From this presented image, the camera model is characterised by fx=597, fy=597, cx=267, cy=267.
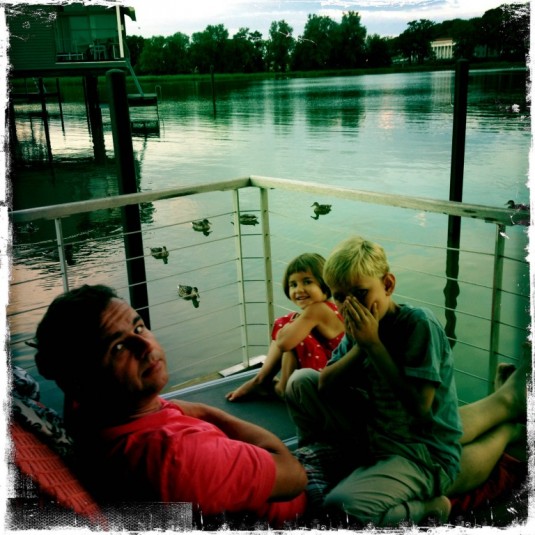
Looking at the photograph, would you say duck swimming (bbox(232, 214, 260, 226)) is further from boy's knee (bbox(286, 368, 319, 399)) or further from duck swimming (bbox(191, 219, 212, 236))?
boy's knee (bbox(286, 368, 319, 399))

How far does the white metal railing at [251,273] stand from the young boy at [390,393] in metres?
0.26

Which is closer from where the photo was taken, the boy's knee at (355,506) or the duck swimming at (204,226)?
the boy's knee at (355,506)

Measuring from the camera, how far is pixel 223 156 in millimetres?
14656

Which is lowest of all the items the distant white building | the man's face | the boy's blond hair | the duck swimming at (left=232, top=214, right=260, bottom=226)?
the duck swimming at (left=232, top=214, right=260, bottom=226)

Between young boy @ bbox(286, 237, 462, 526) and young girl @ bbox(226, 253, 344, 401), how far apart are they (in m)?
0.50

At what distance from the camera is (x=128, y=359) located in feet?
3.48

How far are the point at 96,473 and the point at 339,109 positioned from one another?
2495 cm

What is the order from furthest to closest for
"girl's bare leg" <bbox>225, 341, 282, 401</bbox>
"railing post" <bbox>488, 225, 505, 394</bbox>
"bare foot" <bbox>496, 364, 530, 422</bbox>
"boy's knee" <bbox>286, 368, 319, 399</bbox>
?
1. "girl's bare leg" <bbox>225, 341, 282, 401</bbox>
2. "railing post" <bbox>488, 225, 505, 394</bbox>
3. "bare foot" <bbox>496, 364, 530, 422</bbox>
4. "boy's knee" <bbox>286, 368, 319, 399</bbox>

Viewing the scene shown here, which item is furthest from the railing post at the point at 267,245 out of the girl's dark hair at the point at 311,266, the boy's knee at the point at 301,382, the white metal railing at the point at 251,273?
the boy's knee at the point at 301,382

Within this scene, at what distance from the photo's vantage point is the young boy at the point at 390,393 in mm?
1311

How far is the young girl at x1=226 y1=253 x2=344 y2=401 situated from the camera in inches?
75.0

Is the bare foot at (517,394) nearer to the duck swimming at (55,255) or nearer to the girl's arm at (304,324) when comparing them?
the girl's arm at (304,324)

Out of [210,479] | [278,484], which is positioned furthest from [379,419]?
[210,479]

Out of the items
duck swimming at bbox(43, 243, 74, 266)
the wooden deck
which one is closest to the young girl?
the wooden deck
